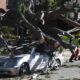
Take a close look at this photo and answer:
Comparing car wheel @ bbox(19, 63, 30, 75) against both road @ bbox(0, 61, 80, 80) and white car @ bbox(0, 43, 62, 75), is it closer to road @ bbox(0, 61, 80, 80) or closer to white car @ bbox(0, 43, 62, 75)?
white car @ bbox(0, 43, 62, 75)

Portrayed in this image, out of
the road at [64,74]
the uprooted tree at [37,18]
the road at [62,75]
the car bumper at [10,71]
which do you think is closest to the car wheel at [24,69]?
the car bumper at [10,71]

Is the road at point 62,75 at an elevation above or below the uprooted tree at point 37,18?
below

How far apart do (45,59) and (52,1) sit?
994cm

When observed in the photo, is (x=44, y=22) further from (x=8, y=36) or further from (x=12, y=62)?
(x=8, y=36)

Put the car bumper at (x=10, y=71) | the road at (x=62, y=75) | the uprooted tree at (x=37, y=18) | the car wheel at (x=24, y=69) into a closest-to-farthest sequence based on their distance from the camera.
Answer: the road at (x=62, y=75)
the car bumper at (x=10, y=71)
the car wheel at (x=24, y=69)
the uprooted tree at (x=37, y=18)

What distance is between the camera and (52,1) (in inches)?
1210

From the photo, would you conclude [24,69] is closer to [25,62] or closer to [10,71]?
[25,62]

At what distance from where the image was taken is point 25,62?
2017 centimetres

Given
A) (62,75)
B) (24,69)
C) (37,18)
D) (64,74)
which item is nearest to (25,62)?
(24,69)

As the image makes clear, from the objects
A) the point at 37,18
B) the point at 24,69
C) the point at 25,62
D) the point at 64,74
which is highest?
the point at 37,18

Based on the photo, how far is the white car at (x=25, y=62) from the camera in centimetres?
1972

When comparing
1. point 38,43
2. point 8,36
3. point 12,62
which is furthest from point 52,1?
point 12,62

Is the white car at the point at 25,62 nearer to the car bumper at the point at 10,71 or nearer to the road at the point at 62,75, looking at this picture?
the car bumper at the point at 10,71

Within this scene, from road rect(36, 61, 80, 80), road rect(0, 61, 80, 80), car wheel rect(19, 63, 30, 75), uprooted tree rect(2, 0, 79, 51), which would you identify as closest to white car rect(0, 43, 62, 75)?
car wheel rect(19, 63, 30, 75)
